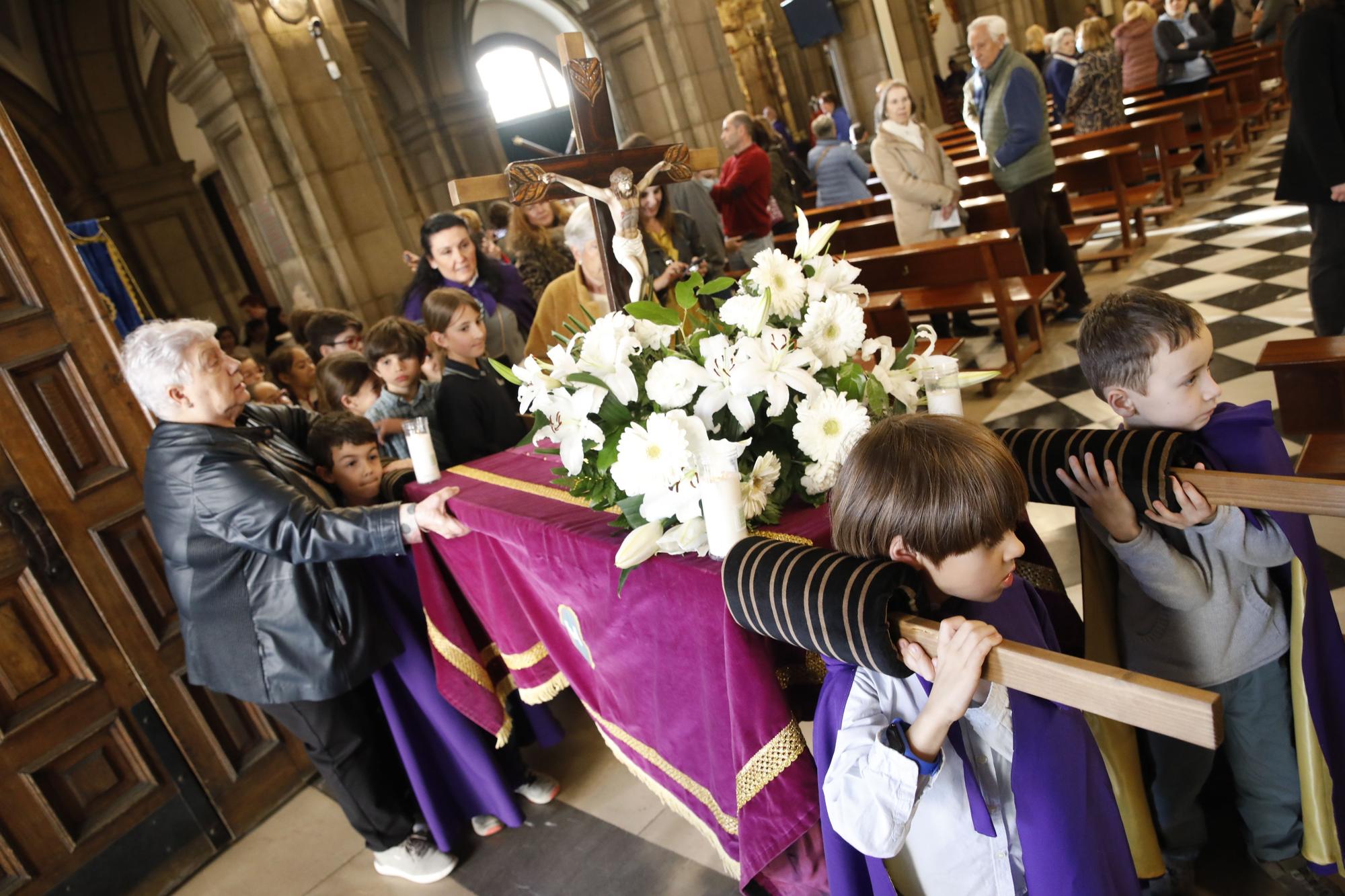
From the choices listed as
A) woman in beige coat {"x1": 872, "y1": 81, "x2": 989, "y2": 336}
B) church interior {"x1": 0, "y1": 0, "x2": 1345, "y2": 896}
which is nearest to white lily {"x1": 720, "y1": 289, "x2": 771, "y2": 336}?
church interior {"x1": 0, "y1": 0, "x2": 1345, "y2": 896}

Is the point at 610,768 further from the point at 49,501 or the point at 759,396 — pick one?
the point at 49,501

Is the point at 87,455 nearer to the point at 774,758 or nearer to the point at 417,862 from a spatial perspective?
the point at 417,862

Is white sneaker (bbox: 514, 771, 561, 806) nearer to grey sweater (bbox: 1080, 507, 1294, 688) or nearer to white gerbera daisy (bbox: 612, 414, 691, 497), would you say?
white gerbera daisy (bbox: 612, 414, 691, 497)

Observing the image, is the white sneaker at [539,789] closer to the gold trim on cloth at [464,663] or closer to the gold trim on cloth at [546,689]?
the gold trim on cloth at [464,663]

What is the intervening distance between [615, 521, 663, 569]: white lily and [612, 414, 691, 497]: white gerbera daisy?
88 mm

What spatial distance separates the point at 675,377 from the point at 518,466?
1012 mm

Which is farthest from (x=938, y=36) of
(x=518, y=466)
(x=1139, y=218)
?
(x=518, y=466)

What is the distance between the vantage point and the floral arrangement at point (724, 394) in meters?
1.45

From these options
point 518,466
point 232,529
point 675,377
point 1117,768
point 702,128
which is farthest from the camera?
point 702,128

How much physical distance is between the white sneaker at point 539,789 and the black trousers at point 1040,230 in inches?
166

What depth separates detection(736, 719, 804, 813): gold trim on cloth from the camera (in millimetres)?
1422

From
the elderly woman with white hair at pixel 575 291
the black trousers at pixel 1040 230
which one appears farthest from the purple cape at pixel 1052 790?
the black trousers at pixel 1040 230

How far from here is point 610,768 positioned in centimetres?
268

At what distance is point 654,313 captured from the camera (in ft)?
5.31
